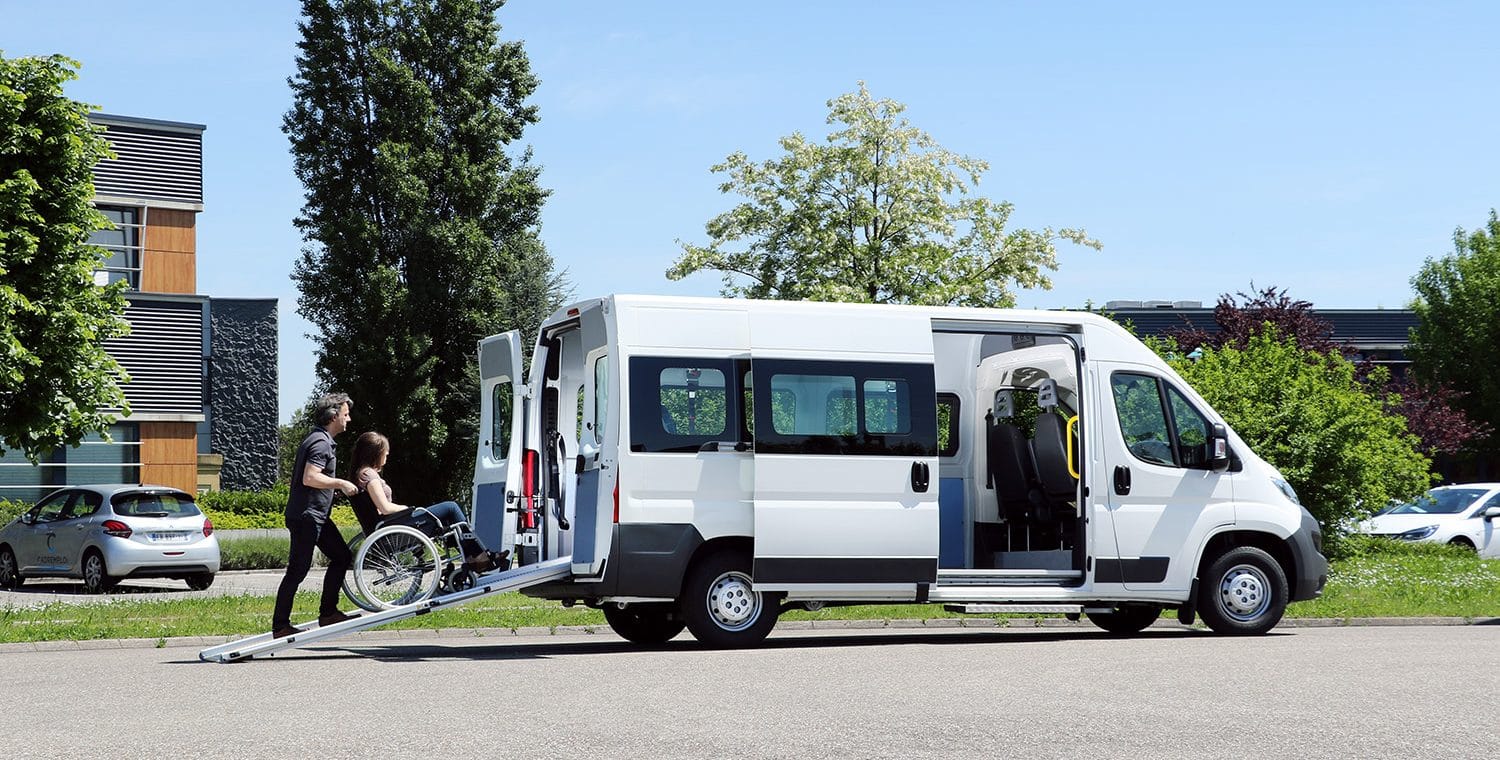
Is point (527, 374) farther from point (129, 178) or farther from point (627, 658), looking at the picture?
point (129, 178)

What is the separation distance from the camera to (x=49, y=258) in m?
22.2

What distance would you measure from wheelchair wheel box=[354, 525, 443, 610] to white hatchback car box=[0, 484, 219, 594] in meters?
11.4

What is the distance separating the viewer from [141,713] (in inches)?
347

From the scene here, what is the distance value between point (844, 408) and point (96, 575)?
1376cm

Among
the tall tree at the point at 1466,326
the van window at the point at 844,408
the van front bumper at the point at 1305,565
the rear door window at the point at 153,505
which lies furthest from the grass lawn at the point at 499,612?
the tall tree at the point at 1466,326

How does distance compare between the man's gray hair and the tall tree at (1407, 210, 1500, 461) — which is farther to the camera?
the tall tree at (1407, 210, 1500, 461)

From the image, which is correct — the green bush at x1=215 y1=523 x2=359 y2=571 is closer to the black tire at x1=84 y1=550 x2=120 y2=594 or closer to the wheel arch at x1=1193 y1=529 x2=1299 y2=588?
the black tire at x1=84 y1=550 x2=120 y2=594

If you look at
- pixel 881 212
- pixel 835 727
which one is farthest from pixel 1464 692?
pixel 881 212

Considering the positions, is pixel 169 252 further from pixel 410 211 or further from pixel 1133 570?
pixel 1133 570

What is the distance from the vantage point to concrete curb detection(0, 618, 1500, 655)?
1380 centimetres

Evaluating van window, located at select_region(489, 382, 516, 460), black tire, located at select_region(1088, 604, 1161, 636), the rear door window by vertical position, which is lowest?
black tire, located at select_region(1088, 604, 1161, 636)

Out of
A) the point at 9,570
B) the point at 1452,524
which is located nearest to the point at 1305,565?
the point at 1452,524

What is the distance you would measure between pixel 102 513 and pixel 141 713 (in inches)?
596

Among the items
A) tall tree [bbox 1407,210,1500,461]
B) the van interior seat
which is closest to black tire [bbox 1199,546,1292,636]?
the van interior seat
